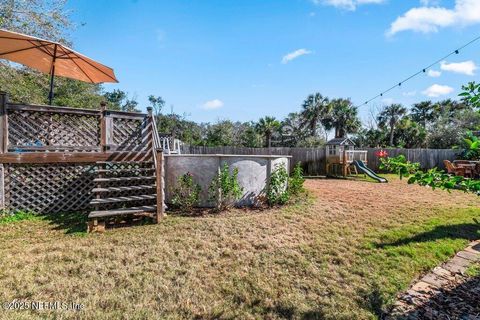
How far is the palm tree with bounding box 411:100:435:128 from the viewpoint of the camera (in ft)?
95.1

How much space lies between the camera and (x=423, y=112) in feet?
97.0

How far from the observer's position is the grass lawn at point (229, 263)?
2.62m

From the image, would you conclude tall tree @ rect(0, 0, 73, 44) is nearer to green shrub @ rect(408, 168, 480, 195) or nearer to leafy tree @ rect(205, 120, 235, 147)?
green shrub @ rect(408, 168, 480, 195)

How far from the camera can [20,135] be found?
502 cm

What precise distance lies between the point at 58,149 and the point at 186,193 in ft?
8.69

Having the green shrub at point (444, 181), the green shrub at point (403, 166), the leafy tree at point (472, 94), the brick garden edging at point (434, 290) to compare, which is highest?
the leafy tree at point (472, 94)

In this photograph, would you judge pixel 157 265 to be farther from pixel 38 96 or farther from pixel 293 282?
pixel 38 96

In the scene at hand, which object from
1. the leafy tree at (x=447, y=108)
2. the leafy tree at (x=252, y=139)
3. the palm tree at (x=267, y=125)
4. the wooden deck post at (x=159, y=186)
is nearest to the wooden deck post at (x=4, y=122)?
the wooden deck post at (x=159, y=186)

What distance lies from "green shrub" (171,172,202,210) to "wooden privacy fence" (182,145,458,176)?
930 cm

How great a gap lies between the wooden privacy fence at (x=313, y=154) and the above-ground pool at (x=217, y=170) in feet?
27.7

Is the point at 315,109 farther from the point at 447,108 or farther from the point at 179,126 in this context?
the point at 179,126

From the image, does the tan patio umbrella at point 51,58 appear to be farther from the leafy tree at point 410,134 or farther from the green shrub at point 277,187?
the leafy tree at point 410,134

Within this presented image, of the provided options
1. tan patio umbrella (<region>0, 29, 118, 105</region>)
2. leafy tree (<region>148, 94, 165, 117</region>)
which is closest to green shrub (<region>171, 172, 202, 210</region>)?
tan patio umbrella (<region>0, 29, 118, 105</region>)

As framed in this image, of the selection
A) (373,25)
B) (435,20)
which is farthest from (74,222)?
(435,20)
